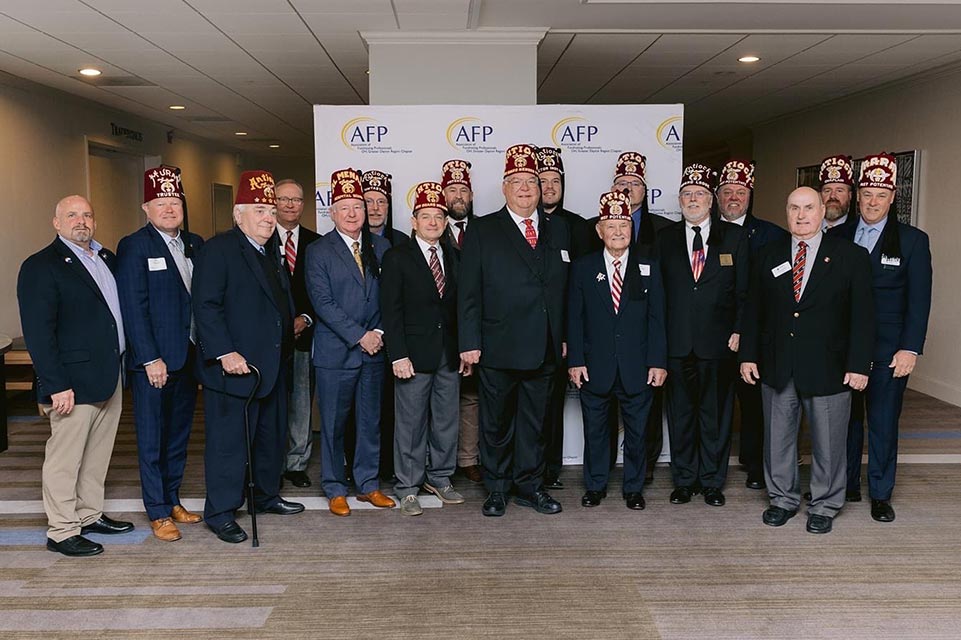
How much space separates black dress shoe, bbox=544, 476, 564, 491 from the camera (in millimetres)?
4691

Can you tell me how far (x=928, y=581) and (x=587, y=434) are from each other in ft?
5.59

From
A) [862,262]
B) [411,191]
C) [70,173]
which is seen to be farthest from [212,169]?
[862,262]

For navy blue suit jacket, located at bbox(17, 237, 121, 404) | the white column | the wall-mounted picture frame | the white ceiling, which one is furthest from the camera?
the wall-mounted picture frame

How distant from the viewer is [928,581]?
3441mm

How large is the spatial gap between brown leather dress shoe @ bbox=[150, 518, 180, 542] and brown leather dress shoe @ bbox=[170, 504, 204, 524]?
0.41 feet

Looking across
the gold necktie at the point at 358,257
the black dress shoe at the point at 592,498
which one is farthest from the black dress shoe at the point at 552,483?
the gold necktie at the point at 358,257

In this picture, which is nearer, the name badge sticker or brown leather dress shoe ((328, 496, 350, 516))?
the name badge sticker

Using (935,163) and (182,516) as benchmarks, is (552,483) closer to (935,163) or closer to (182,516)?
(182,516)

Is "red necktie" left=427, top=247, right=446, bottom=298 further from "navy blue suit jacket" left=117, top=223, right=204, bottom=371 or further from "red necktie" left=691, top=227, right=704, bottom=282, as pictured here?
"red necktie" left=691, top=227, right=704, bottom=282

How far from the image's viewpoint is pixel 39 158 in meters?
8.12

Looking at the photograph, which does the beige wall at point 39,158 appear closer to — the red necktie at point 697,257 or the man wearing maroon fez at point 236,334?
the man wearing maroon fez at point 236,334

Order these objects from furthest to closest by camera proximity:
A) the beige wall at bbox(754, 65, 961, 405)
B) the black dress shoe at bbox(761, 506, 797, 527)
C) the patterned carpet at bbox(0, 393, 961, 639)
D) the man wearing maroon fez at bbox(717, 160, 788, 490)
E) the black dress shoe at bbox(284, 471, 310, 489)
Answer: the beige wall at bbox(754, 65, 961, 405)
the black dress shoe at bbox(284, 471, 310, 489)
the man wearing maroon fez at bbox(717, 160, 788, 490)
the black dress shoe at bbox(761, 506, 797, 527)
the patterned carpet at bbox(0, 393, 961, 639)

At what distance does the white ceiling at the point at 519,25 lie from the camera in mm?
5066

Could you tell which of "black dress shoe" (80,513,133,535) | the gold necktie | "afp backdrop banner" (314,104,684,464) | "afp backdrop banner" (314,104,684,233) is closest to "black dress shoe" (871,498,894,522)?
"afp backdrop banner" (314,104,684,464)
